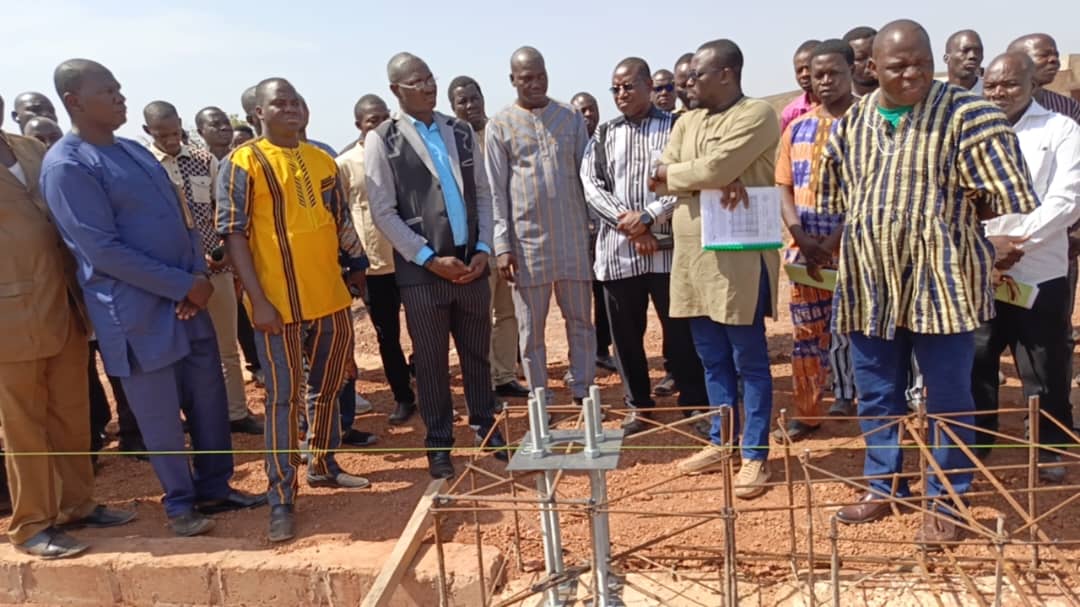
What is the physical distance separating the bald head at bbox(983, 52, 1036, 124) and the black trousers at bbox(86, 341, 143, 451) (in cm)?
512

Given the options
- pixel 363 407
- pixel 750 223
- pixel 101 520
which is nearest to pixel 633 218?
pixel 750 223

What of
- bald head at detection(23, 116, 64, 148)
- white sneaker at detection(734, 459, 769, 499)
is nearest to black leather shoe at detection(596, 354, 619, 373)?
white sneaker at detection(734, 459, 769, 499)

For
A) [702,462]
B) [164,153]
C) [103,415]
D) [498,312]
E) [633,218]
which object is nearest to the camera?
[702,462]

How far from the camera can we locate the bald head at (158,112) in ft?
17.6

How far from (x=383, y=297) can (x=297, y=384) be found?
1.55 meters

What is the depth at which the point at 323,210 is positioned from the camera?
3936 mm

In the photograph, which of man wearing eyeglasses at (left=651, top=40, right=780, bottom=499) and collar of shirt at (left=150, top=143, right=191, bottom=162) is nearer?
man wearing eyeglasses at (left=651, top=40, right=780, bottom=499)

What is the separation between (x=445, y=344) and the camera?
4.26 m

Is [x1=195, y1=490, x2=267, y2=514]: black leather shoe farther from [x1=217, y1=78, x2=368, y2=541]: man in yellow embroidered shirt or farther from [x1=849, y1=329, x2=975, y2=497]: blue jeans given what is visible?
[x1=849, y1=329, x2=975, y2=497]: blue jeans

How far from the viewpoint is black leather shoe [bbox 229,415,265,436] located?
540 cm

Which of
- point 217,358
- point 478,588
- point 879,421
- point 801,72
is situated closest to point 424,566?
point 478,588

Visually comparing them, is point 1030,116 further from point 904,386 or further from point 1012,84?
point 904,386

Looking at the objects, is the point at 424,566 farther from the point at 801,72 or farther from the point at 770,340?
the point at 770,340

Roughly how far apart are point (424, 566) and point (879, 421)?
205cm
